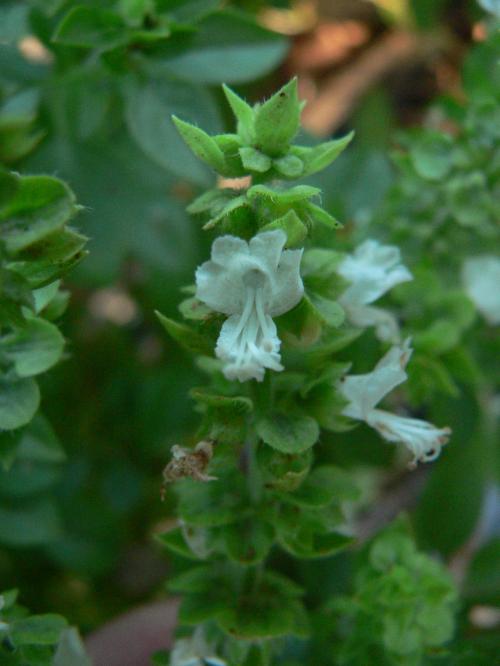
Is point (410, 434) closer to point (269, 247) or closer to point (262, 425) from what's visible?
point (262, 425)

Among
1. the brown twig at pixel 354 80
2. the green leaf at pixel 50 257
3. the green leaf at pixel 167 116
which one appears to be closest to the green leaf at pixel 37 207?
the green leaf at pixel 50 257

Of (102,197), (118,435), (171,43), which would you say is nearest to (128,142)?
(102,197)

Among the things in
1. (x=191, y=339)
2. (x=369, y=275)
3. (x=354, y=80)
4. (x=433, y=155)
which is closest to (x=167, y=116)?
(x=433, y=155)

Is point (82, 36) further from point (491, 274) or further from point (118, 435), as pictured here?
point (118, 435)

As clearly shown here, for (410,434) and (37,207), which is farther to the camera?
(410,434)

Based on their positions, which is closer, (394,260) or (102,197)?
(394,260)
